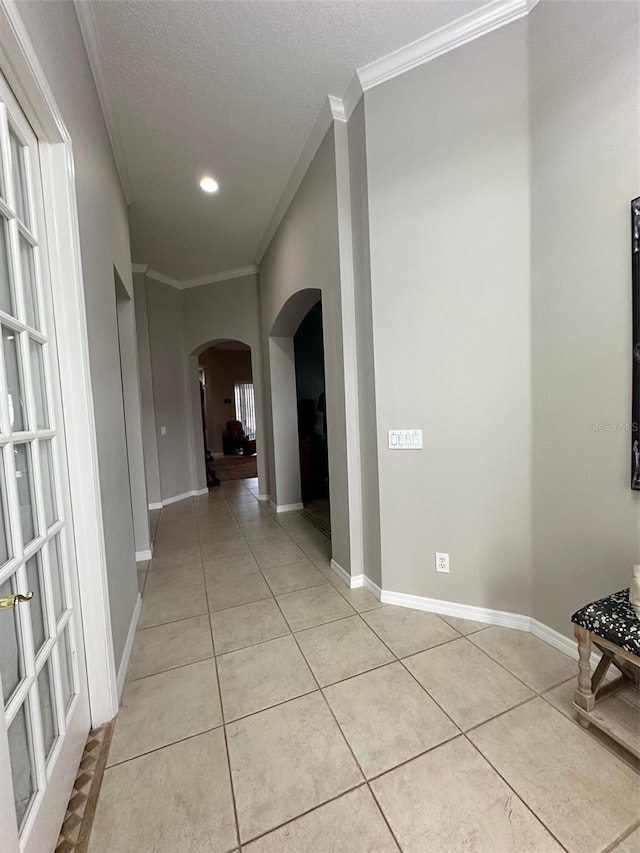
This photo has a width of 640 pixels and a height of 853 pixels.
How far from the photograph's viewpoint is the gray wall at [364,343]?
90.0 inches

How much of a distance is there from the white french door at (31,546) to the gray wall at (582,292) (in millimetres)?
2122

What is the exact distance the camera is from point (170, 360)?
5.28 metres

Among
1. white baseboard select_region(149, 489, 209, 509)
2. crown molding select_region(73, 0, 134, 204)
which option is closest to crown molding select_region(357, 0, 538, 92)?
crown molding select_region(73, 0, 134, 204)

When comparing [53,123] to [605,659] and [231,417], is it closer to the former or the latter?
[605,659]

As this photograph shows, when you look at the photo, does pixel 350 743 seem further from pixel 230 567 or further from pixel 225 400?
pixel 225 400

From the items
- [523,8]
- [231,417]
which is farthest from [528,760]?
[231,417]

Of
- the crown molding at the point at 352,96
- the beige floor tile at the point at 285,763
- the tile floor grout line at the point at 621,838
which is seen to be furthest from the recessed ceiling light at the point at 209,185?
the tile floor grout line at the point at 621,838

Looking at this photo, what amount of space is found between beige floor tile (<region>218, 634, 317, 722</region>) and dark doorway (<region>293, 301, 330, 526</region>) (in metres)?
3.13

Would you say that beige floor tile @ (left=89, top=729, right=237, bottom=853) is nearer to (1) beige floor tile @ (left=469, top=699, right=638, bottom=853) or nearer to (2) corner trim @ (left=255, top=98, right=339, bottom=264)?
(1) beige floor tile @ (left=469, top=699, right=638, bottom=853)

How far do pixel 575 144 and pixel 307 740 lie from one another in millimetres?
2741

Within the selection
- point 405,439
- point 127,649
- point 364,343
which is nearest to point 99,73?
point 364,343

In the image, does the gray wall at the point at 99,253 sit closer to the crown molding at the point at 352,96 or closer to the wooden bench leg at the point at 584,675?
the crown molding at the point at 352,96

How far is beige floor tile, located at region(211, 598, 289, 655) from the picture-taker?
2.09 meters

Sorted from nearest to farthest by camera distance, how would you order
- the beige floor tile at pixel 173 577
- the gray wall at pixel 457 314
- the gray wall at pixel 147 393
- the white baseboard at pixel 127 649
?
the white baseboard at pixel 127 649, the gray wall at pixel 457 314, the beige floor tile at pixel 173 577, the gray wall at pixel 147 393
